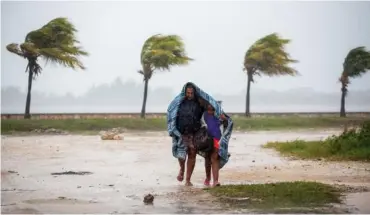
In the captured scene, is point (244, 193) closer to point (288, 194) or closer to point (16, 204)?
point (288, 194)

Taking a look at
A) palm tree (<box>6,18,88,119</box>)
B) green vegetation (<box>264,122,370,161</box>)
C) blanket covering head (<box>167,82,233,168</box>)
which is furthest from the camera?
palm tree (<box>6,18,88,119</box>)

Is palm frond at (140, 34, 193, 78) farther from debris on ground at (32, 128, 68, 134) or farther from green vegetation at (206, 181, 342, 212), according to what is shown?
green vegetation at (206, 181, 342, 212)

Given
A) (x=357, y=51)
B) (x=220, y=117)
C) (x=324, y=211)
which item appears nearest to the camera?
(x=324, y=211)

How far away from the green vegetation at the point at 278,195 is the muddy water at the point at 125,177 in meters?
0.27

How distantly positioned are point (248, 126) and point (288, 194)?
86.8 ft

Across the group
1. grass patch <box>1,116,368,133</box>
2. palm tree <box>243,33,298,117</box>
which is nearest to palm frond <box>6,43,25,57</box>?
grass patch <box>1,116,368,133</box>

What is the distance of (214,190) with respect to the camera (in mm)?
9109

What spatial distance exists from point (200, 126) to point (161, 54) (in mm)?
30366

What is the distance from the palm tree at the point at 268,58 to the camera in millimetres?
43656

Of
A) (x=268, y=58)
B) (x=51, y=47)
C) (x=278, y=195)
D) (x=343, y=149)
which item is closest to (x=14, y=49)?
(x=51, y=47)

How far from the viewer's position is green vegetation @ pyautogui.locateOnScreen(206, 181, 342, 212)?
8.00 metres

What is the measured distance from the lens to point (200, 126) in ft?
32.7

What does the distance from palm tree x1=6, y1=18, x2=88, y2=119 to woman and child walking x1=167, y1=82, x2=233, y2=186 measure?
89.0 ft

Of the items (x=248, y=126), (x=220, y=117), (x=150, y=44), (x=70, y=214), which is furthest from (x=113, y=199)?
(x=150, y=44)
